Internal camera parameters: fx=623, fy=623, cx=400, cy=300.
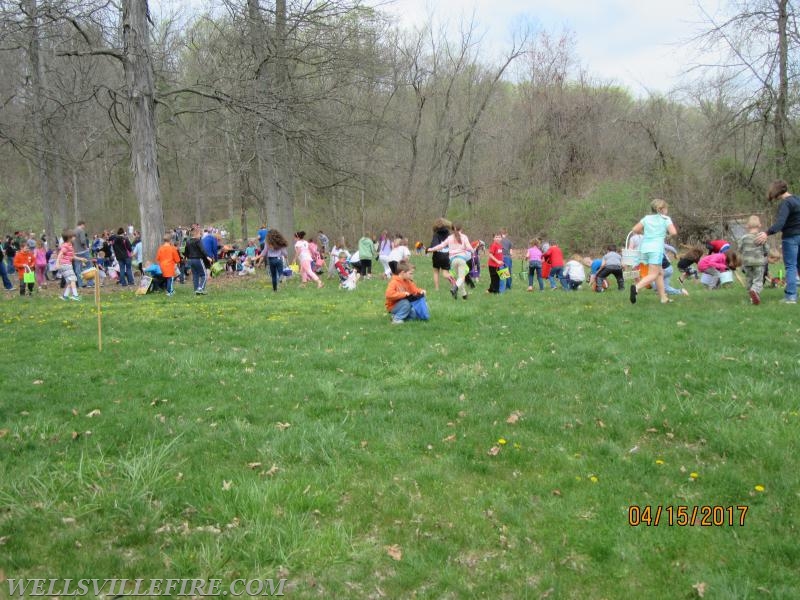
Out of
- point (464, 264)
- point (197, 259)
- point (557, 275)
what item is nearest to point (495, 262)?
point (464, 264)

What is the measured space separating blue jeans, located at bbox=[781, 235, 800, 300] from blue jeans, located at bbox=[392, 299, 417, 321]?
5.87 m

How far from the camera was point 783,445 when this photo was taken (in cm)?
454

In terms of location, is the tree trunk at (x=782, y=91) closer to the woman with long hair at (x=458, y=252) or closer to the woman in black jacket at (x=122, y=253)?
the woman with long hair at (x=458, y=252)

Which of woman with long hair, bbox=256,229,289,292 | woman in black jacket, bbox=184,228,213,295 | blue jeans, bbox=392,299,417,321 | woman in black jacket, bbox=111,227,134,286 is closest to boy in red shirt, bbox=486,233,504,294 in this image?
blue jeans, bbox=392,299,417,321

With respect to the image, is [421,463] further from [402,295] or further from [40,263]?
[40,263]

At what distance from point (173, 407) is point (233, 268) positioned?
17978mm

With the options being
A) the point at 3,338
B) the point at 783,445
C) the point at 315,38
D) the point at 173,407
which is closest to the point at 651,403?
the point at 783,445

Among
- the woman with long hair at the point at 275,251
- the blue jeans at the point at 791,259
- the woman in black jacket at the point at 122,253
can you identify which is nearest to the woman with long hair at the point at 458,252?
the woman with long hair at the point at 275,251

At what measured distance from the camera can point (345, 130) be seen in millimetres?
19328

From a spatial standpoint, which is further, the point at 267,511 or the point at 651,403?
the point at 651,403

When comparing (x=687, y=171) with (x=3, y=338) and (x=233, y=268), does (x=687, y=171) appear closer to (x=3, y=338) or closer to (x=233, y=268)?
(x=233, y=268)
